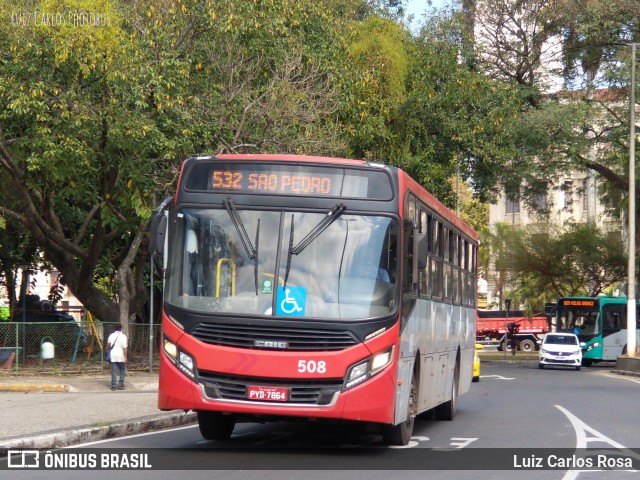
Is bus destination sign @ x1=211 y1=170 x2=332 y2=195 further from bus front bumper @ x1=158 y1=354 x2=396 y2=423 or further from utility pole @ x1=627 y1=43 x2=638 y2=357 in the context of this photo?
utility pole @ x1=627 y1=43 x2=638 y2=357

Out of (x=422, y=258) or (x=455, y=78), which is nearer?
(x=422, y=258)

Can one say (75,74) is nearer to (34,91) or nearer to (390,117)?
(34,91)

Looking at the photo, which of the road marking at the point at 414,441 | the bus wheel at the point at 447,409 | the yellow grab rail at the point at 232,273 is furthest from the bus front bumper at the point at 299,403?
the bus wheel at the point at 447,409

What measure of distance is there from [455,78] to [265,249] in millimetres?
26227

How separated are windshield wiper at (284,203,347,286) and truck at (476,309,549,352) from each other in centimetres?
6092

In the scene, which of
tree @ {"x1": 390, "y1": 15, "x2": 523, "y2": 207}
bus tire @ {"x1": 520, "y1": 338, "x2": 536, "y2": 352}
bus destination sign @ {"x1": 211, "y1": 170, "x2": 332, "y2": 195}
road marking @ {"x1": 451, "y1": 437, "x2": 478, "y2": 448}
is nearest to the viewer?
bus destination sign @ {"x1": 211, "y1": 170, "x2": 332, "y2": 195}

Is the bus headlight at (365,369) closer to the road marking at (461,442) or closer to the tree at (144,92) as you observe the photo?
the road marking at (461,442)

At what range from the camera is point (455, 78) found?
37500 mm

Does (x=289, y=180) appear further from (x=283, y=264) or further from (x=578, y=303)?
(x=578, y=303)

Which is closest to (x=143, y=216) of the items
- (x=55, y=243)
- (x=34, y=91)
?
(x=34, y=91)

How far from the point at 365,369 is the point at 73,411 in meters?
7.21

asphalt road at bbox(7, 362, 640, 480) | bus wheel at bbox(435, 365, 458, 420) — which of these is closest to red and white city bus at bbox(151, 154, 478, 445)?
asphalt road at bbox(7, 362, 640, 480)

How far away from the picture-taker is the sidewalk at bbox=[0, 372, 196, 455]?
45.6 ft

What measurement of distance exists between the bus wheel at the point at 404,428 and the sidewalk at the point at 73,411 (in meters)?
3.78
